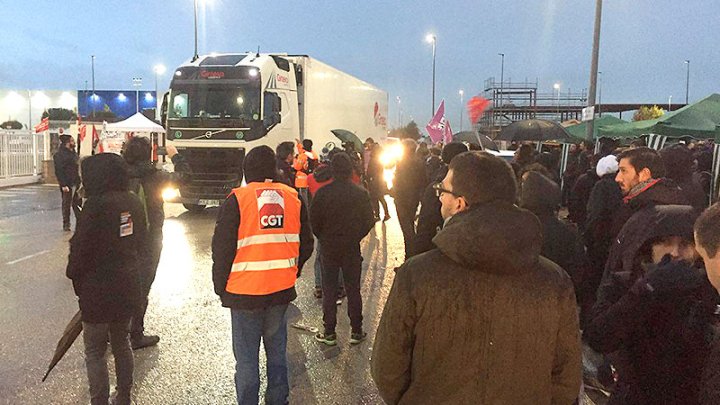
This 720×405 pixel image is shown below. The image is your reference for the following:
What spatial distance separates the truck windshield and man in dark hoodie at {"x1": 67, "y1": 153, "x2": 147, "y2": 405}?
1045 centimetres

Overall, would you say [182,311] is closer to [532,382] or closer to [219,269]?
[219,269]

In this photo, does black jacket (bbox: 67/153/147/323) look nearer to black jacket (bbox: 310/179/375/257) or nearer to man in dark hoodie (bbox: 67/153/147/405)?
man in dark hoodie (bbox: 67/153/147/405)

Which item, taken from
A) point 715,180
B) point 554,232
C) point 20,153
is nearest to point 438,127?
point 715,180

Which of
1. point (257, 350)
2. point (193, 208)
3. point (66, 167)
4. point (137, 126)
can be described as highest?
point (137, 126)

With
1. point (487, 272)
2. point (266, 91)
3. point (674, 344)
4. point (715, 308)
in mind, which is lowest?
point (674, 344)

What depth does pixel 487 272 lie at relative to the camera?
2012 mm

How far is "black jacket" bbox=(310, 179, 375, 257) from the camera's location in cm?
557

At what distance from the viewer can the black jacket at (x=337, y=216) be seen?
5574mm

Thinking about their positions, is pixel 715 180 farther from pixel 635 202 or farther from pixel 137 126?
pixel 137 126

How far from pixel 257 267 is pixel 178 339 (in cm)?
245

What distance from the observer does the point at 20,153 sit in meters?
22.4

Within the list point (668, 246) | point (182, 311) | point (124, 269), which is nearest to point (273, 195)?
point (124, 269)

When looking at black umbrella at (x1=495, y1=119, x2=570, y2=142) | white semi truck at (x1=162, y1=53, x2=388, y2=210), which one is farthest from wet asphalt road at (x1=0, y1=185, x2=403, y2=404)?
black umbrella at (x1=495, y1=119, x2=570, y2=142)

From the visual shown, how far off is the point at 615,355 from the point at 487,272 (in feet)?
3.49
